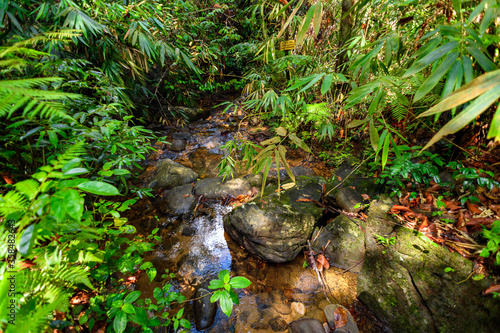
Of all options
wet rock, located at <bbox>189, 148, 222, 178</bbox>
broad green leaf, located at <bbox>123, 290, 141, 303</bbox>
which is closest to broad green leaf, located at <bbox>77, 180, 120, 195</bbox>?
broad green leaf, located at <bbox>123, 290, 141, 303</bbox>

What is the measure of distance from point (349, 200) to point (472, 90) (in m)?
1.85

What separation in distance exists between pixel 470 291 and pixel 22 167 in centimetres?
311

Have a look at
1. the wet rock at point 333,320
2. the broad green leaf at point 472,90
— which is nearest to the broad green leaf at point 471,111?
the broad green leaf at point 472,90

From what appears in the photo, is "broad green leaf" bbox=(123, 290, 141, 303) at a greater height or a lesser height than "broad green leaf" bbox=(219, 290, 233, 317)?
greater

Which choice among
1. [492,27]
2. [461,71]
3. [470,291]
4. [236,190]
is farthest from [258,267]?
[492,27]

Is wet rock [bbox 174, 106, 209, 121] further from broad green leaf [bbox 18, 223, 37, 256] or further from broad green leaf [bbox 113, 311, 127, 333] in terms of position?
broad green leaf [bbox 18, 223, 37, 256]

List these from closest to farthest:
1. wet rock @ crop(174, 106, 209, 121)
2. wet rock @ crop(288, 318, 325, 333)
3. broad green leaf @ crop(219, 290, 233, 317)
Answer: broad green leaf @ crop(219, 290, 233, 317), wet rock @ crop(288, 318, 325, 333), wet rock @ crop(174, 106, 209, 121)

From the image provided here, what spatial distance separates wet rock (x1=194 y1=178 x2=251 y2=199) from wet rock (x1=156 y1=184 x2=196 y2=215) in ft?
0.47

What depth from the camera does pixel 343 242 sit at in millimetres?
1951

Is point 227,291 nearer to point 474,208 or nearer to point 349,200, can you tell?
point 349,200

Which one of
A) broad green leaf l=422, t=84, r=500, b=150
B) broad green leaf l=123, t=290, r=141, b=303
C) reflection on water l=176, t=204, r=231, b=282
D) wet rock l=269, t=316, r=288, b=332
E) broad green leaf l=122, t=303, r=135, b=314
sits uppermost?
broad green leaf l=422, t=84, r=500, b=150

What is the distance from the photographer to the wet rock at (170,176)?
319 cm

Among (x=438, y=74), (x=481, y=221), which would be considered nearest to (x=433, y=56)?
(x=438, y=74)

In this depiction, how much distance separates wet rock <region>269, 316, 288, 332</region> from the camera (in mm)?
1513
